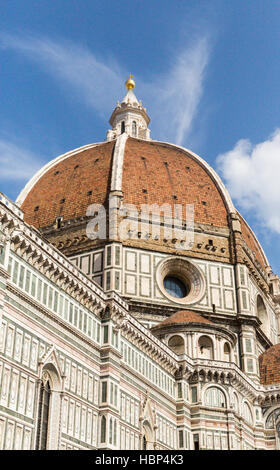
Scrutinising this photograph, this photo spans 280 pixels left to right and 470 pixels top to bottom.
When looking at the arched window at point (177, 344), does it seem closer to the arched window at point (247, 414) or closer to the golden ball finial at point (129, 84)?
the arched window at point (247, 414)

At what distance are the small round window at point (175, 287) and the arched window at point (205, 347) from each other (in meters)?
7.28

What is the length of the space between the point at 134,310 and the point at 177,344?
481 centimetres

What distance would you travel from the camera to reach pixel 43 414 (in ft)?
107

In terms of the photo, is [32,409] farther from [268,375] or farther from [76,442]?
[268,375]

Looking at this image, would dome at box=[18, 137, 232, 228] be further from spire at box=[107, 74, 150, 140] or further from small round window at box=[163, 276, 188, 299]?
spire at box=[107, 74, 150, 140]

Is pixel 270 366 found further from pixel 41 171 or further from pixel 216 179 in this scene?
pixel 41 171

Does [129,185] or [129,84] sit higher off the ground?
[129,84]

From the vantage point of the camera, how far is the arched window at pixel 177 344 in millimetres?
49188

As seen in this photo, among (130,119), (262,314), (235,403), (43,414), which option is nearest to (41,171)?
(130,119)

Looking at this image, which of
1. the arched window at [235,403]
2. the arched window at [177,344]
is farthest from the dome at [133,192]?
the arched window at [235,403]

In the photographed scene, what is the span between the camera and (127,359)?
40.9 metres
